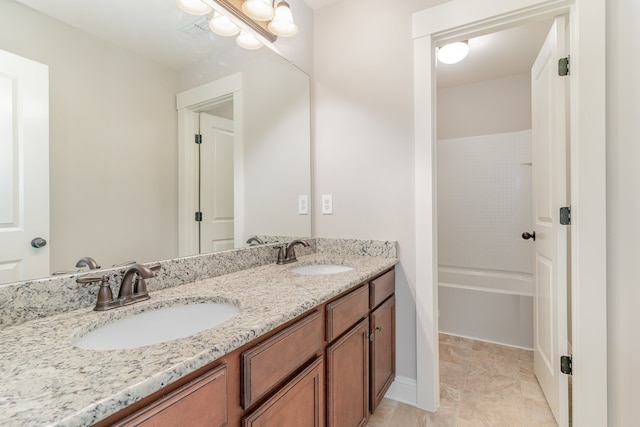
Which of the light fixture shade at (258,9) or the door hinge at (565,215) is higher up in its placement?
the light fixture shade at (258,9)

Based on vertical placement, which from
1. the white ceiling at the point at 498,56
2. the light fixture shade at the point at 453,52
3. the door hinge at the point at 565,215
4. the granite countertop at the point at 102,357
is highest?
the white ceiling at the point at 498,56

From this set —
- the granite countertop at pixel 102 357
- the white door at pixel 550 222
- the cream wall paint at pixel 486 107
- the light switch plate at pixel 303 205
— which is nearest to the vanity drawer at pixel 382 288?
the granite countertop at pixel 102 357

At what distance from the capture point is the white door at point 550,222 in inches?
57.4

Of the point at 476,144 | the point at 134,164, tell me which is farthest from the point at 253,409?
the point at 476,144

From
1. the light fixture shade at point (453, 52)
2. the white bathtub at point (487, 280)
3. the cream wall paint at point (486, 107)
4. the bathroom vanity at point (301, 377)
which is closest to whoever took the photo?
the bathroom vanity at point (301, 377)

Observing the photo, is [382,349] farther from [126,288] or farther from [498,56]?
[498,56]

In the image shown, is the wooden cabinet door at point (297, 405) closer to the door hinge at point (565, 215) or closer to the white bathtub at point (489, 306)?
the door hinge at point (565, 215)

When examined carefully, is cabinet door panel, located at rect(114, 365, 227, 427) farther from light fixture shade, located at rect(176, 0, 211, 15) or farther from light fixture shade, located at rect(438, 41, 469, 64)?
light fixture shade, located at rect(438, 41, 469, 64)

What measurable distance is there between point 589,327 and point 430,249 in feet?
2.36

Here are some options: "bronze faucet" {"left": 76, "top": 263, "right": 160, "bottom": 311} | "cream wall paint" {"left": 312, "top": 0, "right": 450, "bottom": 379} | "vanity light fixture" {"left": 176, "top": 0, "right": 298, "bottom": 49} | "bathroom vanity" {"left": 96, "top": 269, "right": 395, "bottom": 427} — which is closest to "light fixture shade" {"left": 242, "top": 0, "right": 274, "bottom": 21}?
"vanity light fixture" {"left": 176, "top": 0, "right": 298, "bottom": 49}

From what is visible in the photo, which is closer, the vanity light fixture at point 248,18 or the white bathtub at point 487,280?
the vanity light fixture at point 248,18

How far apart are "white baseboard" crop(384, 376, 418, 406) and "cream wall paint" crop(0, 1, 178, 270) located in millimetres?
1417

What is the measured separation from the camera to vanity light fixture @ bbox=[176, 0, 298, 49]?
4.25 feet

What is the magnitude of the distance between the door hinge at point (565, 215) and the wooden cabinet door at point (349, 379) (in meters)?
1.05
